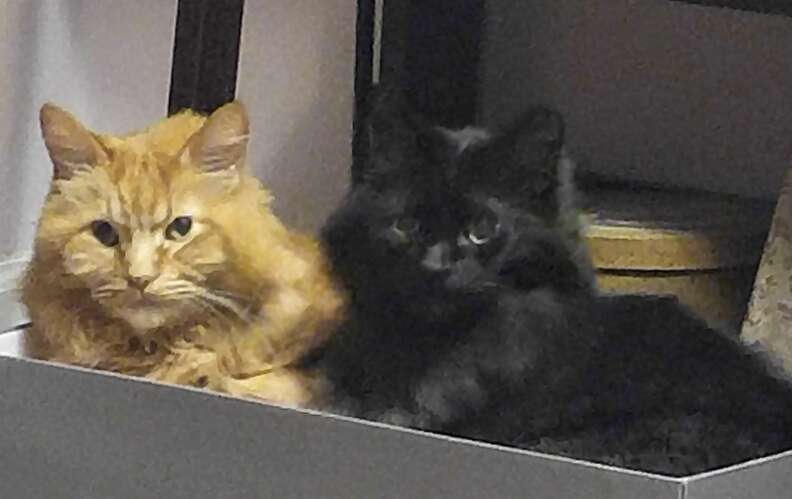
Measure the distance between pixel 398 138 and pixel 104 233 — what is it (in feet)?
0.80

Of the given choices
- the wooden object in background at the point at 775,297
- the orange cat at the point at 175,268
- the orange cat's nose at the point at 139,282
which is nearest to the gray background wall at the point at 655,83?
the wooden object in background at the point at 775,297

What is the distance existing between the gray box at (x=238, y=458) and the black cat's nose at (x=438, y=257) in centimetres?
16

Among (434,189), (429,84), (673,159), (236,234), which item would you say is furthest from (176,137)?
(673,159)

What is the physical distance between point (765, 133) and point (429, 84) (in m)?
0.39

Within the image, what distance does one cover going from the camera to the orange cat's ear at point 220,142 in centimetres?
110

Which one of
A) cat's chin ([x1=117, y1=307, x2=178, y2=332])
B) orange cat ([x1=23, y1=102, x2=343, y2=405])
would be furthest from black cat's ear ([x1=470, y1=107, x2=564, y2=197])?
cat's chin ([x1=117, y1=307, x2=178, y2=332])

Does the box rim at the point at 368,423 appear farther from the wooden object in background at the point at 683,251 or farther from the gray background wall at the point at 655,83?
the gray background wall at the point at 655,83

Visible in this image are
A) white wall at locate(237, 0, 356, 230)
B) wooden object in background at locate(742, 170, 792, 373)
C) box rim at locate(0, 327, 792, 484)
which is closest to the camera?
box rim at locate(0, 327, 792, 484)

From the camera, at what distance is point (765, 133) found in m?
1.64

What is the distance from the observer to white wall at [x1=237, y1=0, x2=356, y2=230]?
1.73 metres

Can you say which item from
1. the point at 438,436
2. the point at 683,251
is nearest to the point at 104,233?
the point at 438,436

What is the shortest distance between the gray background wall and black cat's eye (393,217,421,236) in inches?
24.0

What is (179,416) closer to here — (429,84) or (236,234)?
(236,234)

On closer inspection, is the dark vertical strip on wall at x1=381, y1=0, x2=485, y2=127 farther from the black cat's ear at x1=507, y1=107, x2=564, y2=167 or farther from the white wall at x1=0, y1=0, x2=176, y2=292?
the black cat's ear at x1=507, y1=107, x2=564, y2=167
